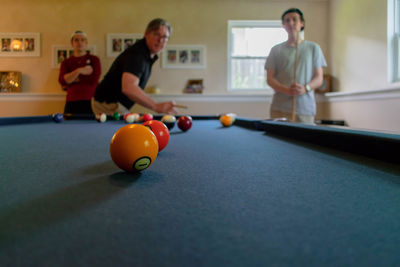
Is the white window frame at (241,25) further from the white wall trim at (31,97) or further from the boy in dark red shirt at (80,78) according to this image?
the white wall trim at (31,97)

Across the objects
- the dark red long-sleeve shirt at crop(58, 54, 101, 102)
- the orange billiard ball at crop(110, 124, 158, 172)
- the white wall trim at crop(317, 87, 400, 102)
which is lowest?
the orange billiard ball at crop(110, 124, 158, 172)

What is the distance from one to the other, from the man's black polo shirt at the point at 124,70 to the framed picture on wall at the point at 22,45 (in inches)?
90.5

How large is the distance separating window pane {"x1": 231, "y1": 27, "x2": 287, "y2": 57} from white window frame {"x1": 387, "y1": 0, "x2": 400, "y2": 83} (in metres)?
1.87

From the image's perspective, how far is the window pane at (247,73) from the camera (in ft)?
16.8

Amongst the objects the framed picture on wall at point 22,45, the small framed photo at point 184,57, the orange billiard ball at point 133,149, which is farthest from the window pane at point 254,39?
the orange billiard ball at point 133,149

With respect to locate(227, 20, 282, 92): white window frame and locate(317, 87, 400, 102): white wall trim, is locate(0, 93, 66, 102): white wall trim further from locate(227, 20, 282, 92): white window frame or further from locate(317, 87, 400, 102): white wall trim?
locate(317, 87, 400, 102): white wall trim

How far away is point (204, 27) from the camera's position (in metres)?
4.93

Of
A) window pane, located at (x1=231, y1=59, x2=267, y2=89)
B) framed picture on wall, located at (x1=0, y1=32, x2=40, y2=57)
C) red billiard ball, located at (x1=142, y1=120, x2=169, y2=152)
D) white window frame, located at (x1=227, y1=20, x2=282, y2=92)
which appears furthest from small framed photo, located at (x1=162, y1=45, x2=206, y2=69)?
red billiard ball, located at (x1=142, y1=120, x2=169, y2=152)

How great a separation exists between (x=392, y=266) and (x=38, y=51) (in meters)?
5.62

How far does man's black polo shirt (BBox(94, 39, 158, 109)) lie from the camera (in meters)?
2.83

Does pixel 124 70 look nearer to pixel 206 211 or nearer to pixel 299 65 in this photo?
pixel 299 65

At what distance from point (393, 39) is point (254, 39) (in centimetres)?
221

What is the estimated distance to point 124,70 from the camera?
2848 millimetres

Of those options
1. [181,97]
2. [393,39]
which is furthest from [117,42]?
[393,39]
